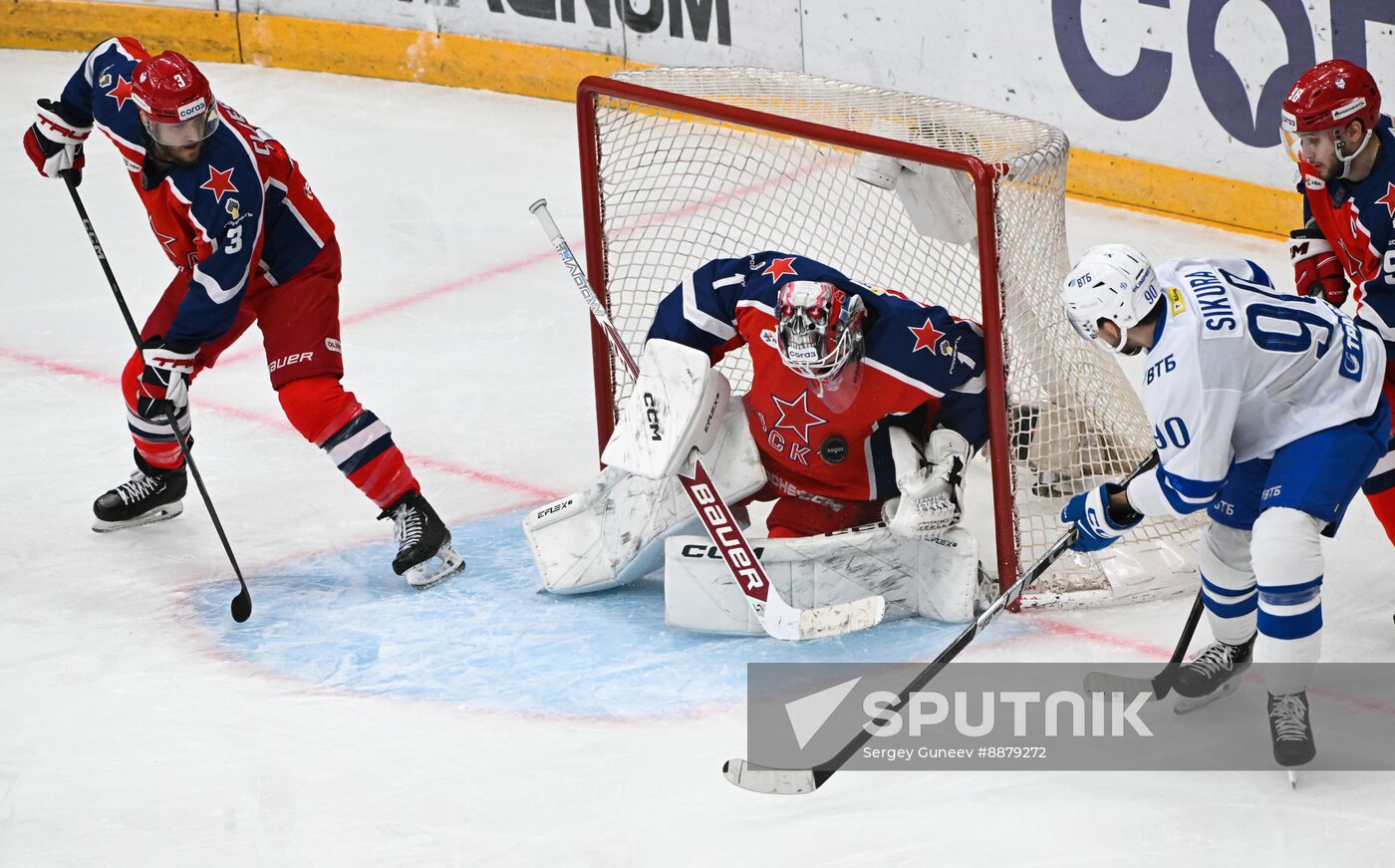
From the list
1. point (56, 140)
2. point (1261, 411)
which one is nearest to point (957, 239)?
point (1261, 411)

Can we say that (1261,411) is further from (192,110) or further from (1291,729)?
(192,110)

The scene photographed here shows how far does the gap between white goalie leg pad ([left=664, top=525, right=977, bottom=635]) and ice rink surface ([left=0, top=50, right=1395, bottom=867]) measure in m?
0.06

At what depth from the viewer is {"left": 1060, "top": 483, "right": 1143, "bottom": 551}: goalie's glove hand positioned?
307 centimetres

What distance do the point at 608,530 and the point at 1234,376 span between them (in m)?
1.47

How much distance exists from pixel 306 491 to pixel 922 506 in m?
1.75

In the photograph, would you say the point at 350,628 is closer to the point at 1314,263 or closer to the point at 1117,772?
the point at 1117,772

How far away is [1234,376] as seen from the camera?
2.83 m

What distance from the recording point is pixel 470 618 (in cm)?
376

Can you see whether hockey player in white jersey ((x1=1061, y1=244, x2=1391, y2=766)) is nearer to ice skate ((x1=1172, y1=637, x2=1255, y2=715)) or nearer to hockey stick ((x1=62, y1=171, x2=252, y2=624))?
ice skate ((x1=1172, y1=637, x2=1255, y2=715))

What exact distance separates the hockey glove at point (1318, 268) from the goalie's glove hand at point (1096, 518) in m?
0.82

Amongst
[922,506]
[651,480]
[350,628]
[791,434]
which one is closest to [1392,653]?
[922,506]

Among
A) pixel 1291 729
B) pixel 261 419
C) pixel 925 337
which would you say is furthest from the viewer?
pixel 261 419

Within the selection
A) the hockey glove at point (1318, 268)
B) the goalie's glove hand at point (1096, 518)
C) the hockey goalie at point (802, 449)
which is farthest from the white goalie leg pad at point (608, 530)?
the hockey glove at point (1318, 268)

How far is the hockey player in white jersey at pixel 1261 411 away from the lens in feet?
9.30
